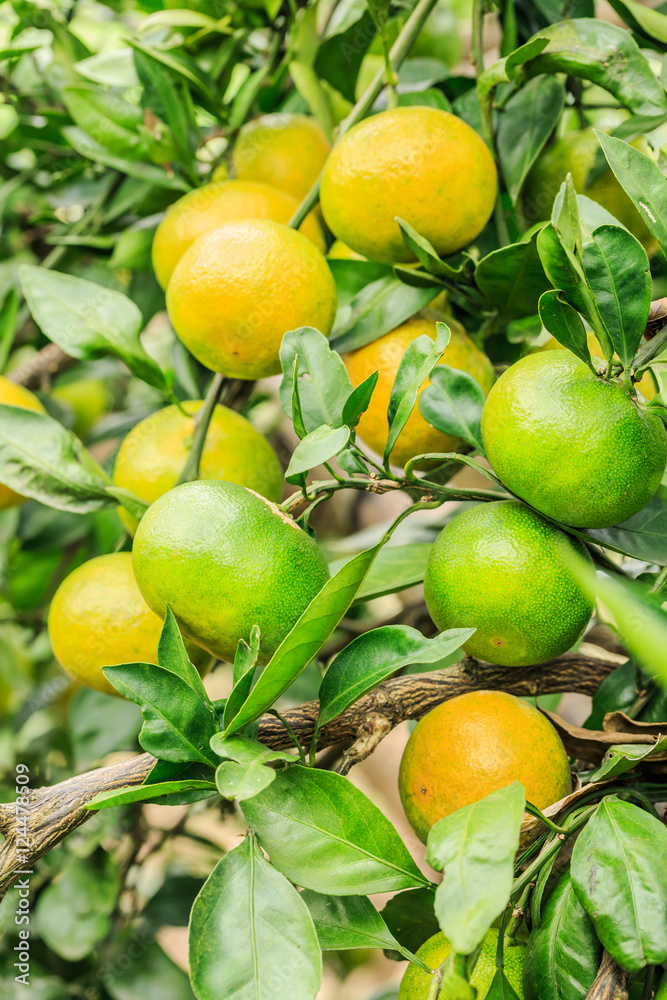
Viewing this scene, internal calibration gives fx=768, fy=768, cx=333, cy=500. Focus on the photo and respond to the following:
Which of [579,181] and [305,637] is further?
[579,181]

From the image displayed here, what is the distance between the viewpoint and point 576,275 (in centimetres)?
44

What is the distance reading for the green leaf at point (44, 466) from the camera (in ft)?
2.20

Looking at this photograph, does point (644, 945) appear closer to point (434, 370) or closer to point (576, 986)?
point (576, 986)

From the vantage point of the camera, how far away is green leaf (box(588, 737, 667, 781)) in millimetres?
464

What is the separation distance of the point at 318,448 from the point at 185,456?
0.27 metres

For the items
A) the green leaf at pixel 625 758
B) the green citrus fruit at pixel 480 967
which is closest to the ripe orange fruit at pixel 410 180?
the green leaf at pixel 625 758

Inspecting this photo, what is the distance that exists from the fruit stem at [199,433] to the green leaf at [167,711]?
221 mm

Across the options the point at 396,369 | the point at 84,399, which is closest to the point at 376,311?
the point at 396,369

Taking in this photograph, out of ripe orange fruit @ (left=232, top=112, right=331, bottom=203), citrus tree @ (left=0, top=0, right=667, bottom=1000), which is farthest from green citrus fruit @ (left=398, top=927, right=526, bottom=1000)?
ripe orange fruit @ (left=232, top=112, right=331, bottom=203)

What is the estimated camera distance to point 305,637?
17.5 inches

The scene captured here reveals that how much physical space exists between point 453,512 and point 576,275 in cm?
40

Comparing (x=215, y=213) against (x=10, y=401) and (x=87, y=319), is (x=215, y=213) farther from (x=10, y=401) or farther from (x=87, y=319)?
(x=10, y=401)

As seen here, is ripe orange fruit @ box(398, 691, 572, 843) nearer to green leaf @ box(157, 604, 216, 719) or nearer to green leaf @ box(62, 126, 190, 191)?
green leaf @ box(157, 604, 216, 719)

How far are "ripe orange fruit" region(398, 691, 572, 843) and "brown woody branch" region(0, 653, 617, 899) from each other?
0.03 metres
